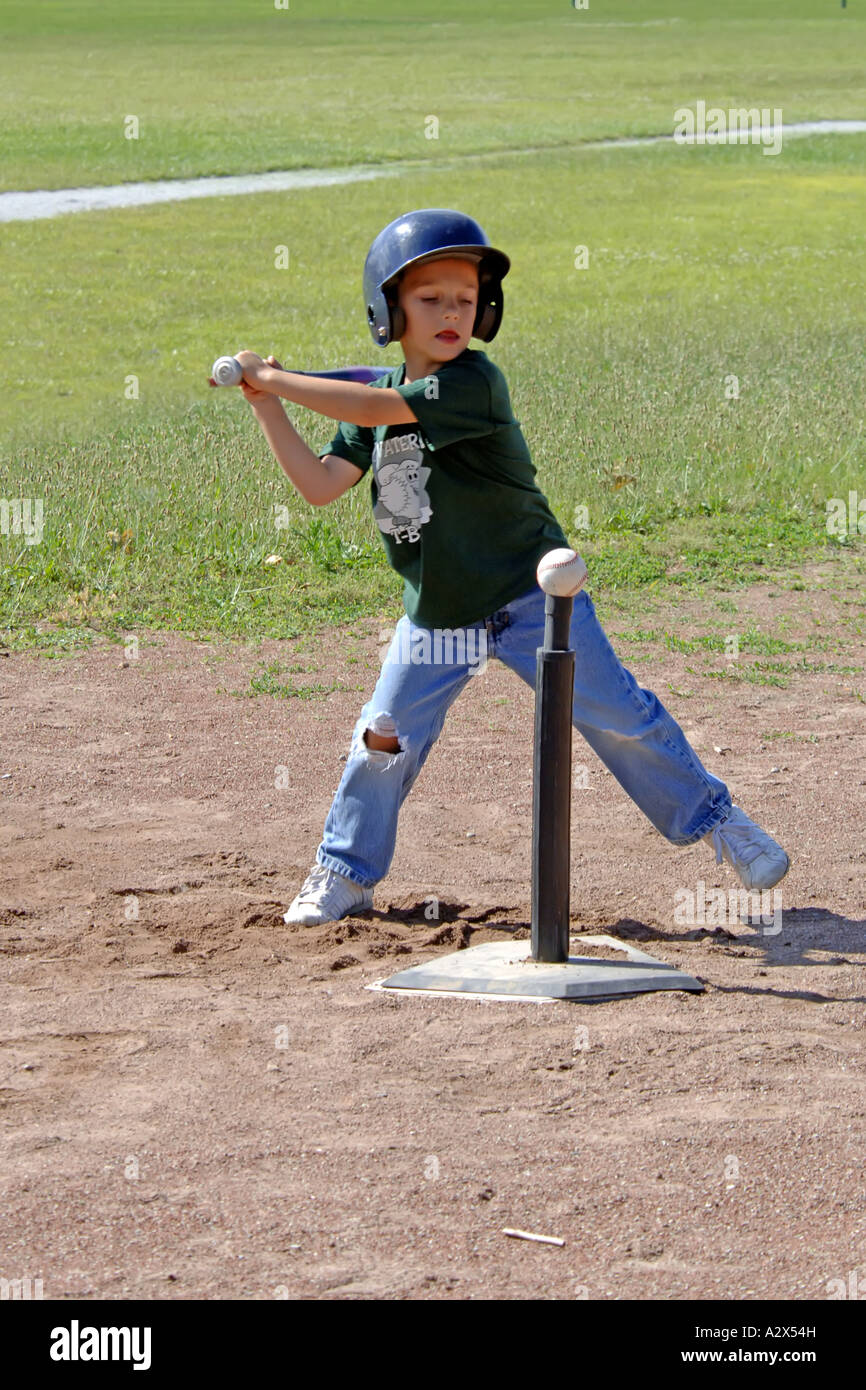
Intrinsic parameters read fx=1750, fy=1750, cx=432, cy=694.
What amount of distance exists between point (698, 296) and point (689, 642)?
1230cm

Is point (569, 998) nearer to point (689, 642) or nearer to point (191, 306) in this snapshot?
point (689, 642)

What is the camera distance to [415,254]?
4.07 metres

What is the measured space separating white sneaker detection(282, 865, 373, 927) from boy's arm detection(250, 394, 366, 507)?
977 millimetres

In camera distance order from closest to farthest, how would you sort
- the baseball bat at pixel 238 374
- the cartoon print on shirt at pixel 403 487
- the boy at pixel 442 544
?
the baseball bat at pixel 238 374, the boy at pixel 442 544, the cartoon print on shirt at pixel 403 487

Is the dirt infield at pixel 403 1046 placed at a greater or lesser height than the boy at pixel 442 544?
lesser

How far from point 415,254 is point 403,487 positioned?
0.56 m

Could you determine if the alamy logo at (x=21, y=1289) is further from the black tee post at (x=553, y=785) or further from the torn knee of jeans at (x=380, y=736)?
the torn knee of jeans at (x=380, y=736)

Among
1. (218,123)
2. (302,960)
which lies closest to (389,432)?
(302,960)

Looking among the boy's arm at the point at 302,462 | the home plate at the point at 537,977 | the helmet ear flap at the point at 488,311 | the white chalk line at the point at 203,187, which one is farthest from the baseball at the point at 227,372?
the white chalk line at the point at 203,187

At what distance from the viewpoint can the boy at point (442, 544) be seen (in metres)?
4.12

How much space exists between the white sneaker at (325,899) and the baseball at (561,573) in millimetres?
1067

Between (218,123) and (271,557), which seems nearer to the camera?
(271,557)

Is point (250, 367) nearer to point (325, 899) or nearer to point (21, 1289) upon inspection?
point (325, 899)
